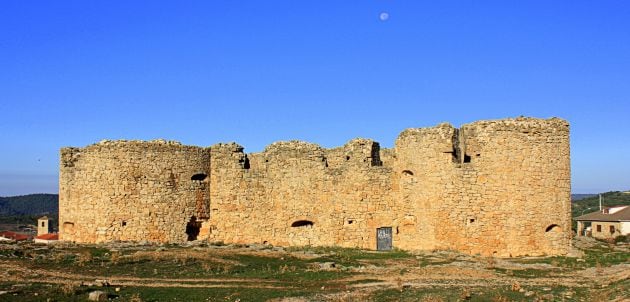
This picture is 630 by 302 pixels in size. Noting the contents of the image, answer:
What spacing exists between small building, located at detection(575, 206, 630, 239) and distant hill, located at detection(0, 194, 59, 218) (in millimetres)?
115368

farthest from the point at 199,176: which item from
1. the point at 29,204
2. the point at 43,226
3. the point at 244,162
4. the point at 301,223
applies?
the point at 29,204

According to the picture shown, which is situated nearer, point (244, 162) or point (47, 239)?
point (244, 162)

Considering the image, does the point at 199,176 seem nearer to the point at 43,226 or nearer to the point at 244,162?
the point at 244,162

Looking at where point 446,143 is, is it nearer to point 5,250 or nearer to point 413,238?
point 413,238

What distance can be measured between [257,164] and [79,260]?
8.93m

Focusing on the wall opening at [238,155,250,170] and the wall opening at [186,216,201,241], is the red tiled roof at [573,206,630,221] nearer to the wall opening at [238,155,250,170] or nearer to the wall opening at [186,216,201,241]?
the wall opening at [238,155,250,170]

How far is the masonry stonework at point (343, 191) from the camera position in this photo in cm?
2364

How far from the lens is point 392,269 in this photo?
20.0 meters

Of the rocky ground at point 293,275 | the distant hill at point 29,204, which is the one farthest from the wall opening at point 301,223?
the distant hill at point 29,204

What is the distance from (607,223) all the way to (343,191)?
3844 cm

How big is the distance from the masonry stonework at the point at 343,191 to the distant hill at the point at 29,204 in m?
125

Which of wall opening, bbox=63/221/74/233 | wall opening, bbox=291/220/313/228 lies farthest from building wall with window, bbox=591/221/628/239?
wall opening, bbox=63/221/74/233

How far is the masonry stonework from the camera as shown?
23641mm

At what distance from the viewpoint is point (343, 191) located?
26344 millimetres
